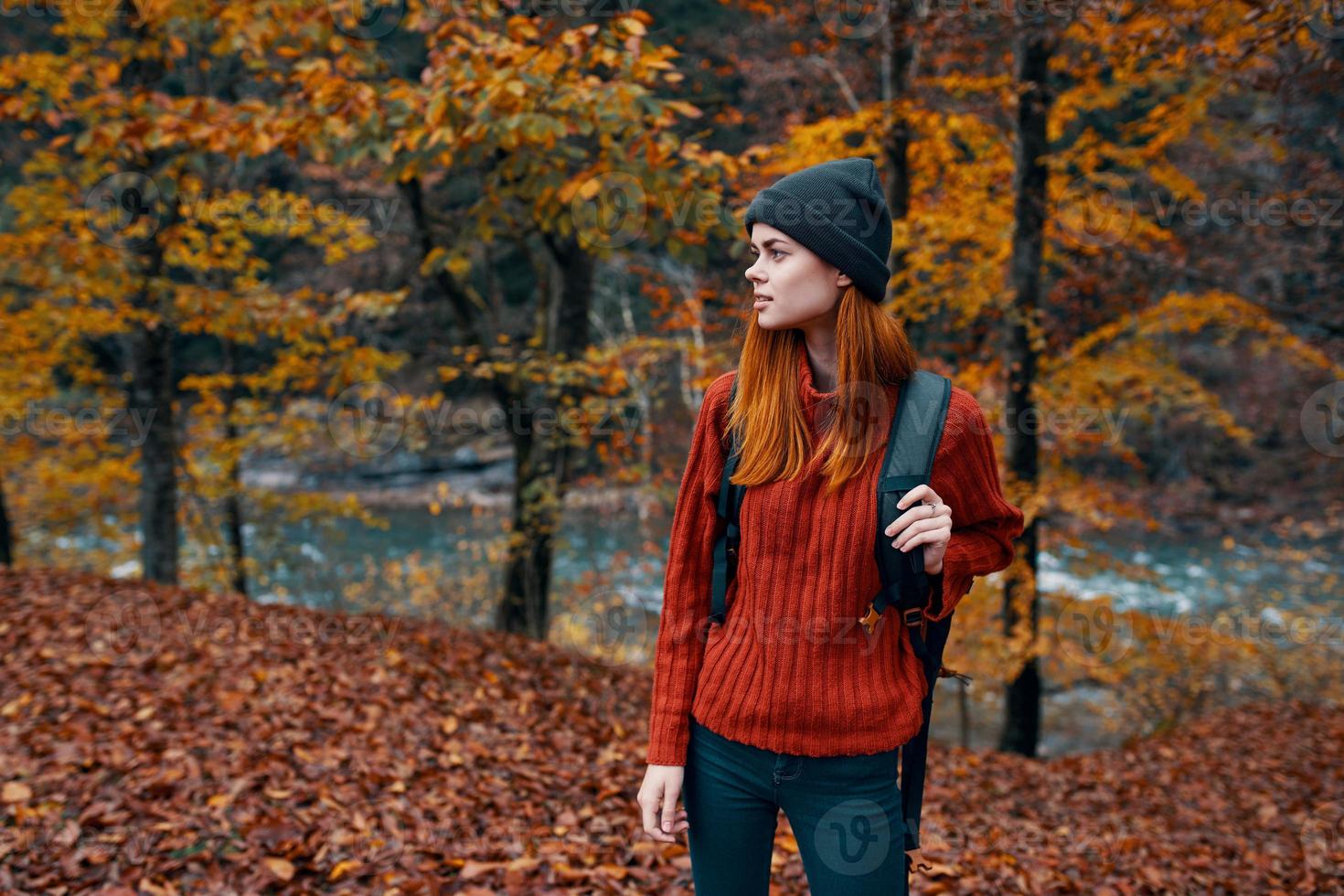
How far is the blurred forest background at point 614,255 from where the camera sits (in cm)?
497

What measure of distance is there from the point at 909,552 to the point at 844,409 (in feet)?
1.01

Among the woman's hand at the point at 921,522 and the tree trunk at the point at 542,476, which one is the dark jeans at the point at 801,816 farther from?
the tree trunk at the point at 542,476

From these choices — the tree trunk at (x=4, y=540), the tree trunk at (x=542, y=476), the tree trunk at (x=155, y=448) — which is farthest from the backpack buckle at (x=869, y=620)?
the tree trunk at (x=4, y=540)

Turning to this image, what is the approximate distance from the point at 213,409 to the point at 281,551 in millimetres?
2952

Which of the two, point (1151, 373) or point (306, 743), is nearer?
point (306, 743)

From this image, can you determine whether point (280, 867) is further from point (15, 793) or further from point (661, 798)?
point (661, 798)

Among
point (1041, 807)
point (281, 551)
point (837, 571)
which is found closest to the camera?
point (837, 571)

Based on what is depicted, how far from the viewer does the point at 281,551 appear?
12930 millimetres

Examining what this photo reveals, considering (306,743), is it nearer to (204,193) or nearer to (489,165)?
(489,165)

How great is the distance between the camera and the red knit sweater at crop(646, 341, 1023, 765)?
1634 millimetres

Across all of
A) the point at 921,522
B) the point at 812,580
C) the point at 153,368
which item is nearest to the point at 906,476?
the point at 921,522

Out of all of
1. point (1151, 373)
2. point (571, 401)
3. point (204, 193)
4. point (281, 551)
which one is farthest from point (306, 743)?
point (281, 551)

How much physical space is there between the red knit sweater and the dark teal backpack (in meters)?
0.02

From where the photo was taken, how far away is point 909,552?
158 cm
